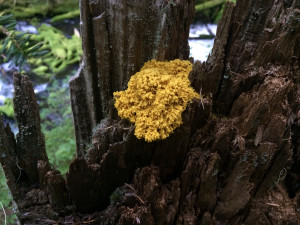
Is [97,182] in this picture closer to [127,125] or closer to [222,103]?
[127,125]

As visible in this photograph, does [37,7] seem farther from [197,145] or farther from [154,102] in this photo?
[197,145]

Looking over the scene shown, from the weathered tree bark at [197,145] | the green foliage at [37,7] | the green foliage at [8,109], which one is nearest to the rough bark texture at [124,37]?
the weathered tree bark at [197,145]

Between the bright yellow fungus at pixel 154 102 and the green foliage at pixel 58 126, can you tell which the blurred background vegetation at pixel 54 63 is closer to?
the green foliage at pixel 58 126

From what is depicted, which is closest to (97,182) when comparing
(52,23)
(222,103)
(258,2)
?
(222,103)

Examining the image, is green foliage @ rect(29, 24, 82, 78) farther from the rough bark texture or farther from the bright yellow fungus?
the bright yellow fungus

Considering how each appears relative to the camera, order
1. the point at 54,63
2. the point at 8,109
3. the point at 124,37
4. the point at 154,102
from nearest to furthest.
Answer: the point at 154,102 → the point at 124,37 → the point at 8,109 → the point at 54,63

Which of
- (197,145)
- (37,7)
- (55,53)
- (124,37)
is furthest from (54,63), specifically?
(197,145)

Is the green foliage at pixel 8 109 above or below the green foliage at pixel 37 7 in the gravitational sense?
below
